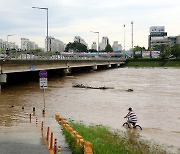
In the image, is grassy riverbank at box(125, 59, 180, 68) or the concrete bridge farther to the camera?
grassy riverbank at box(125, 59, 180, 68)

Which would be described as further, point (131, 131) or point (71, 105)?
point (71, 105)

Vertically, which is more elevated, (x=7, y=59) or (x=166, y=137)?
(x=7, y=59)

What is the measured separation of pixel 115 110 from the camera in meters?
30.5

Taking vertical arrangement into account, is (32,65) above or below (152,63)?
above

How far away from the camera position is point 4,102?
34.8 meters

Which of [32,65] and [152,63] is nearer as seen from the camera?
[32,65]

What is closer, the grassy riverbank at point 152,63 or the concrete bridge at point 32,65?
the concrete bridge at point 32,65

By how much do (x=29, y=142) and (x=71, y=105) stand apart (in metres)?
18.6

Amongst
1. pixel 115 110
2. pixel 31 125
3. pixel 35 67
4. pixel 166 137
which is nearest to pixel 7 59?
pixel 35 67

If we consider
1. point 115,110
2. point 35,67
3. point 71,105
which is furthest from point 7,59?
point 115,110

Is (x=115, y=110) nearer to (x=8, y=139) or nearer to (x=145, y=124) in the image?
(x=145, y=124)

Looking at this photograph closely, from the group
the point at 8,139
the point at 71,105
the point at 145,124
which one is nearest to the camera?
the point at 8,139

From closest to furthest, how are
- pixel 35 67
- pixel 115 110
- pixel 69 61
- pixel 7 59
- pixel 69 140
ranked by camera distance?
pixel 69 140 < pixel 115 110 < pixel 7 59 < pixel 35 67 < pixel 69 61

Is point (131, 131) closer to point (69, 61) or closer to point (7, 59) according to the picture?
point (7, 59)
